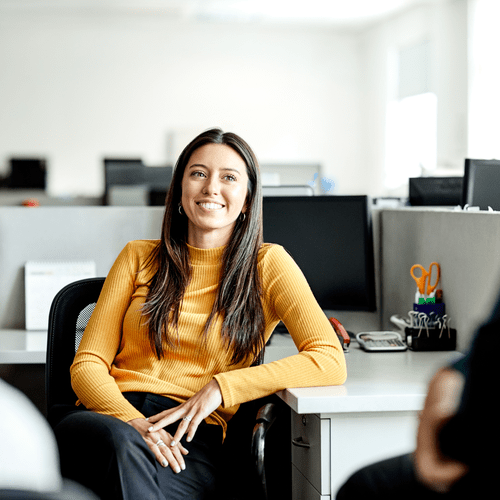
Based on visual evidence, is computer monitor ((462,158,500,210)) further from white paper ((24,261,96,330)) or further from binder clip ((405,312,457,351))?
white paper ((24,261,96,330))

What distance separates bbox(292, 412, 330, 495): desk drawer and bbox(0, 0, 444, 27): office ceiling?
5852mm

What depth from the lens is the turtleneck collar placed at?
A: 1608mm

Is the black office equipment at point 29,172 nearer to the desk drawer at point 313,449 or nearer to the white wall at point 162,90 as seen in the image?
the white wall at point 162,90

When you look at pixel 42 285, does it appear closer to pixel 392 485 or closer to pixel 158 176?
pixel 158 176

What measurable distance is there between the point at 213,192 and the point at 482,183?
97 centimetres

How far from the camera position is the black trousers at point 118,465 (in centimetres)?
111

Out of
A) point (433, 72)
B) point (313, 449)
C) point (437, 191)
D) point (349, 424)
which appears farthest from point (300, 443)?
point (433, 72)

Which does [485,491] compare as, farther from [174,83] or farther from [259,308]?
[174,83]

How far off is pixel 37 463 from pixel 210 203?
110 cm

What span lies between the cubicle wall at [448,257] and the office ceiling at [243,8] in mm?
4994

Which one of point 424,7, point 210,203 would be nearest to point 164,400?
point 210,203

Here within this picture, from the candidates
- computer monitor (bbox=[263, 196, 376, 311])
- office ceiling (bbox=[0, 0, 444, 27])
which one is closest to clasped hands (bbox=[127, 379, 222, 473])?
computer monitor (bbox=[263, 196, 376, 311])

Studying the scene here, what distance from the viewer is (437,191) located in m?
2.51

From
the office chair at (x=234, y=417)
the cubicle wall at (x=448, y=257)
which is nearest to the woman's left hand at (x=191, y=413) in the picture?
the office chair at (x=234, y=417)
